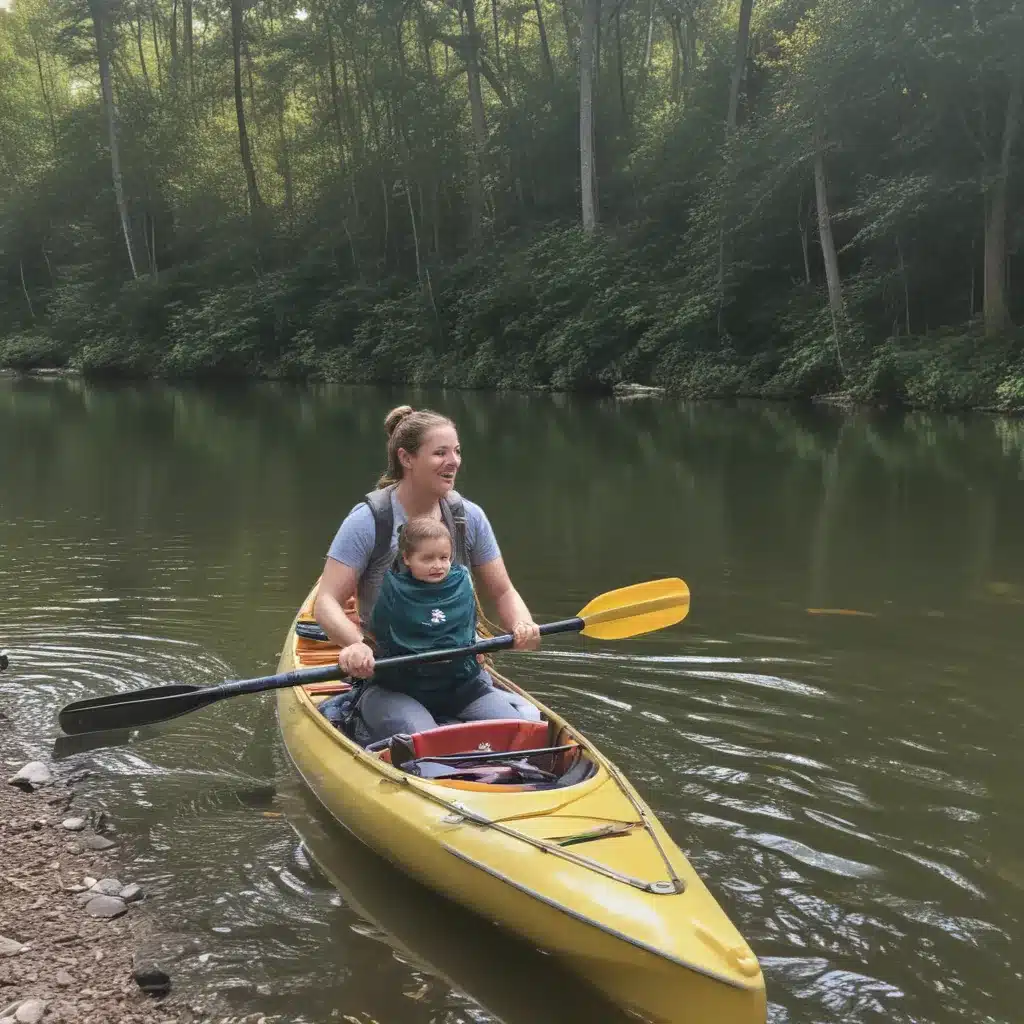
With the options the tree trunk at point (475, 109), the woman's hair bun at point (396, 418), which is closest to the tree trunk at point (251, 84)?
A: the tree trunk at point (475, 109)

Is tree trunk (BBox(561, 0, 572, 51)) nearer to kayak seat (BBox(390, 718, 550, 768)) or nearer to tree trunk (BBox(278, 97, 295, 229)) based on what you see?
tree trunk (BBox(278, 97, 295, 229))

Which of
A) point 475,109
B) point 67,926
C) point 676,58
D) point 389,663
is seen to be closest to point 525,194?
point 475,109

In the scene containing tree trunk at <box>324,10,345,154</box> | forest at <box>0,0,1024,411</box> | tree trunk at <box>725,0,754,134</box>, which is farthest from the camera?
tree trunk at <box>324,10,345,154</box>

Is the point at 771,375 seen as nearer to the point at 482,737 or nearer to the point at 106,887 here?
the point at 482,737

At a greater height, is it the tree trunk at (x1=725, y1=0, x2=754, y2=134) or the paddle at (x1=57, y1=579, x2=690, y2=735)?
the tree trunk at (x1=725, y1=0, x2=754, y2=134)

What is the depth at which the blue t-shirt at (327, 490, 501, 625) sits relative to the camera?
3.97 m

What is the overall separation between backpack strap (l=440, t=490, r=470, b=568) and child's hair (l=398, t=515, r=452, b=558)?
227mm

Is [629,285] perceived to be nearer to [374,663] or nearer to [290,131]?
[290,131]

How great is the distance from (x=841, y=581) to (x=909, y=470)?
548 centimetres

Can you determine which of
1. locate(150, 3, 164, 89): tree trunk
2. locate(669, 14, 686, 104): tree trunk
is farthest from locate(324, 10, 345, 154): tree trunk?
locate(669, 14, 686, 104): tree trunk

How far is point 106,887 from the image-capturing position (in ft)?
11.2

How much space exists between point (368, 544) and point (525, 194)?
1232 inches

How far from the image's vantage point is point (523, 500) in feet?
36.6

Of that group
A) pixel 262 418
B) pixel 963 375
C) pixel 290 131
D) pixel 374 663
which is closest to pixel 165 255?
pixel 290 131
